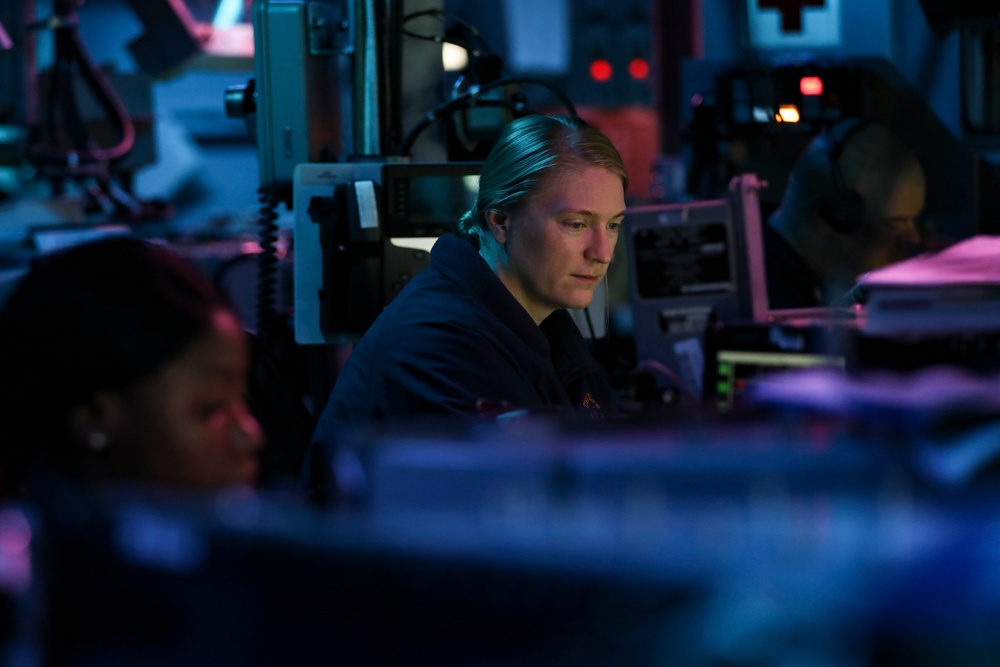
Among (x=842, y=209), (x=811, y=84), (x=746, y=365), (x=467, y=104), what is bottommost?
(x=746, y=365)

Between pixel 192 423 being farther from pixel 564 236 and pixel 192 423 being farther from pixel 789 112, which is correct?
pixel 789 112

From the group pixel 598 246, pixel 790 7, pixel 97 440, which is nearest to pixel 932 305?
pixel 97 440

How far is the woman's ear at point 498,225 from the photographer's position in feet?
6.66

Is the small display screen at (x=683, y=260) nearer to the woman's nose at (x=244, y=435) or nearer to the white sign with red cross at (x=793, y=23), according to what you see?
the white sign with red cross at (x=793, y=23)

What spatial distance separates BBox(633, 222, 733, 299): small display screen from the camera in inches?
102

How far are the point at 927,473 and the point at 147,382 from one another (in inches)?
24.2

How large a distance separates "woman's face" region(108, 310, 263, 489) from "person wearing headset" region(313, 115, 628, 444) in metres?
0.73

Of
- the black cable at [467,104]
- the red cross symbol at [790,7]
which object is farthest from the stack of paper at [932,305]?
the red cross symbol at [790,7]

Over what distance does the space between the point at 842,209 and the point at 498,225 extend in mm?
1533

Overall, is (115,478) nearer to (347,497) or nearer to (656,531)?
(347,497)

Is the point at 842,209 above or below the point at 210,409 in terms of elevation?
above

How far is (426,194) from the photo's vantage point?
267 cm

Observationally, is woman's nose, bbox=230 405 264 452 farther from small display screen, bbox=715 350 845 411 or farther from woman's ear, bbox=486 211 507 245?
woman's ear, bbox=486 211 507 245

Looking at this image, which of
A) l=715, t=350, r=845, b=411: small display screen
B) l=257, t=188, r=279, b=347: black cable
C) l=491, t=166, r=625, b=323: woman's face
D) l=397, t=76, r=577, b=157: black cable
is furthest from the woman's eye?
l=257, t=188, r=279, b=347: black cable
